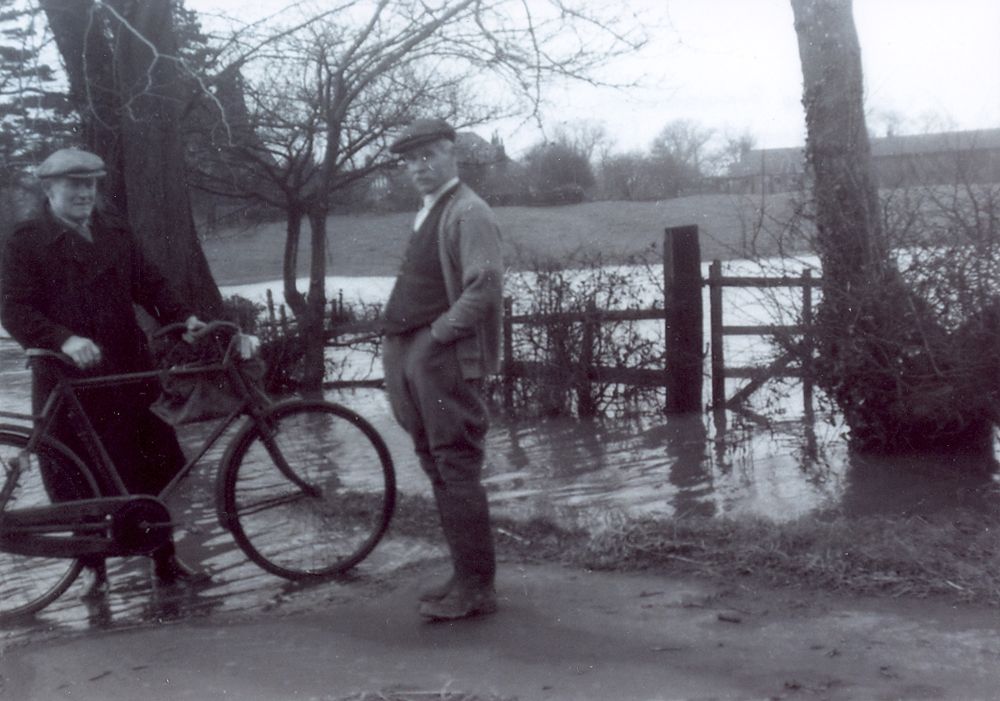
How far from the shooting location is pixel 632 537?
590cm

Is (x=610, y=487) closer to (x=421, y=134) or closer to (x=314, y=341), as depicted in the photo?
(x=421, y=134)

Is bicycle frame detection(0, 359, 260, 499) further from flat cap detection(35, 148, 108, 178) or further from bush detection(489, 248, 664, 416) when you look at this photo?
bush detection(489, 248, 664, 416)

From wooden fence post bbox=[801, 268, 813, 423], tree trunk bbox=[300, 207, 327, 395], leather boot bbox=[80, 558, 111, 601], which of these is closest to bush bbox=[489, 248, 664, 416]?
wooden fence post bbox=[801, 268, 813, 423]

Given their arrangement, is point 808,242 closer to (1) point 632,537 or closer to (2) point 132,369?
(1) point 632,537

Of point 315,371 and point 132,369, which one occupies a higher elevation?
point 132,369

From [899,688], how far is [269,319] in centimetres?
1255

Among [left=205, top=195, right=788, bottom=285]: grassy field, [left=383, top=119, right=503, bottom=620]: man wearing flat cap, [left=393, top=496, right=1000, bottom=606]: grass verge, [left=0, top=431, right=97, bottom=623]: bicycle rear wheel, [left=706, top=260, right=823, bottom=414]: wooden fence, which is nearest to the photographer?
[left=383, top=119, right=503, bottom=620]: man wearing flat cap

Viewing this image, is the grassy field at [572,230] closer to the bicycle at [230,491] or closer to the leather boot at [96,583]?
the bicycle at [230,491]

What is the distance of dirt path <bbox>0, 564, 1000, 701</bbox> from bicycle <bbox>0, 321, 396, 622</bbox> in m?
0.53

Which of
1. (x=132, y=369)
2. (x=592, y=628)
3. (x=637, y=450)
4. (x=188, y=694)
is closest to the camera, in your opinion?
(x=188, y=694)

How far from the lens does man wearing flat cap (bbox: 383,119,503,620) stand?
192 inches

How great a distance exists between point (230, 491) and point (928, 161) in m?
4.36

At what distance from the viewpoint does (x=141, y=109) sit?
10883 mm

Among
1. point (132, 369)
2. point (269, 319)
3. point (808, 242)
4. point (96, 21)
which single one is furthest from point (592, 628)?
point (269, 319)
